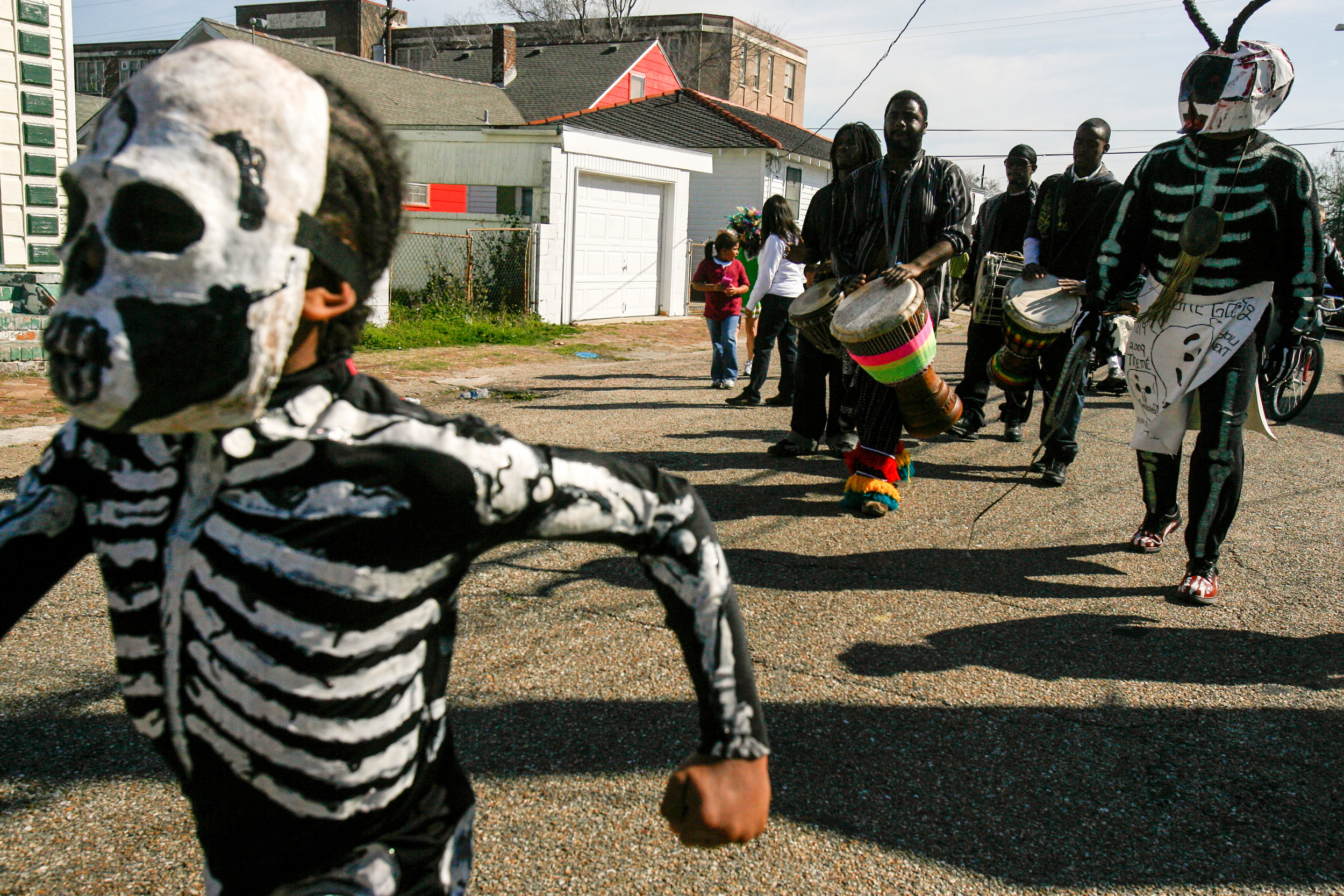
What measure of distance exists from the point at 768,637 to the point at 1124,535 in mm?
2584

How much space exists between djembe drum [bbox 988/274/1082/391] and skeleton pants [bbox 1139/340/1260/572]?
1615 mm

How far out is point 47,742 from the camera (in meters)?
3.02

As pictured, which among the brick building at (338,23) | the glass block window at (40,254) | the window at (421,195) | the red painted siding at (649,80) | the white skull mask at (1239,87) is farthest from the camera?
the brick building at (338,23)

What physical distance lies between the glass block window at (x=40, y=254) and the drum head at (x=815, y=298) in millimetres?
7291

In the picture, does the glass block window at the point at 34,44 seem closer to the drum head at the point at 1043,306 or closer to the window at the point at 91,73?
the drum head at the point at 1043,306

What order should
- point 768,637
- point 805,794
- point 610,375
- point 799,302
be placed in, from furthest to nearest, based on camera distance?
point 610,375
point 799,302
point 768,637
point 805,794

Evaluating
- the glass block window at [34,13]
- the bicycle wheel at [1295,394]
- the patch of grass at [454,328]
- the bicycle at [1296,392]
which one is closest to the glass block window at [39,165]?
the glass block window at [34,13]

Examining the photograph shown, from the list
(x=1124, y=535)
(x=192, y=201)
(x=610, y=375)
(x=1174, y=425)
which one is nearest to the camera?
(x=192, y=201)

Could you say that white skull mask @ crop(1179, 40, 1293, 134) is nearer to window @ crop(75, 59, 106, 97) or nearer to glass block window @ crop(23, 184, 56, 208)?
glass block window @ crop(23, 184, 56, 208)

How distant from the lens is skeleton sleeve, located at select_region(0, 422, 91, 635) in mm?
1337

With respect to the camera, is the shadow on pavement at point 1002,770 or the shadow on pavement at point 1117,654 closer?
the shadow on pavement at point 1002,770

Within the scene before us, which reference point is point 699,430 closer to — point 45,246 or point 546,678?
point 546,678

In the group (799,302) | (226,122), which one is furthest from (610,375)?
(226,122)

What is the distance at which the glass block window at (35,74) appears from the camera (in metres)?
9.56
